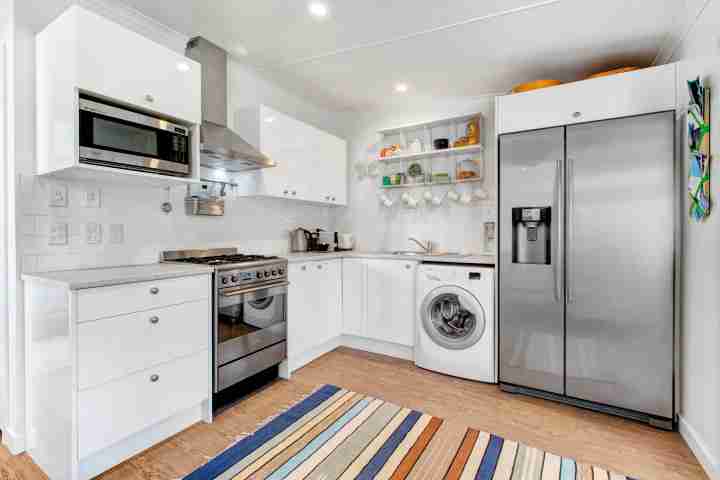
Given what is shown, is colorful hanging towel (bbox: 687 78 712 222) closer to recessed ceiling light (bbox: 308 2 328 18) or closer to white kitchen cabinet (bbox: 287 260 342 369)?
recessed ceiling light (bbox: 308 2 328 18)

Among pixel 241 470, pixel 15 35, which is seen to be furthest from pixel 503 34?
pixel 241 470

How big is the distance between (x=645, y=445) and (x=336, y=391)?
73.0 inches

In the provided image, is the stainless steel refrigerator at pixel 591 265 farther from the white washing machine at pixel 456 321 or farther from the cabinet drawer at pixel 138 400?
the cabinet drawer at pixel 138 400

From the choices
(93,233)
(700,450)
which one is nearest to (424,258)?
(700,450)

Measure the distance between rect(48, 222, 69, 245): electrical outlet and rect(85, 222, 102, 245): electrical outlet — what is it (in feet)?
0.32

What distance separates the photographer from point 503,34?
2408 mm

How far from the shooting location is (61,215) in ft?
6.29

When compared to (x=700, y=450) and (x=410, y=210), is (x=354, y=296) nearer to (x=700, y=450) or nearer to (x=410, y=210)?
(x=410, y=210)

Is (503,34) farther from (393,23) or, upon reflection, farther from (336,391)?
(336,391)

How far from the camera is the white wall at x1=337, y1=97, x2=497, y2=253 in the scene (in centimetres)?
345

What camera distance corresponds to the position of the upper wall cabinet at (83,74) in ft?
5.42

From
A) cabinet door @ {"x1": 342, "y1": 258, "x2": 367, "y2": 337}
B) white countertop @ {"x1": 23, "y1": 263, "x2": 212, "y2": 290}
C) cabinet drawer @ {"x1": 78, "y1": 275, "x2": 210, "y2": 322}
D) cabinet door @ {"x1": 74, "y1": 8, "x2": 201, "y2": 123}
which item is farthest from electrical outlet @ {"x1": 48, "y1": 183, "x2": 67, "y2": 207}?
cabinet door @ {"x1": 342, "y1": 258, "x2": 367, "y2": 337}

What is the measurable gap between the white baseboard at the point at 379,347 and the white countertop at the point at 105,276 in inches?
72.2

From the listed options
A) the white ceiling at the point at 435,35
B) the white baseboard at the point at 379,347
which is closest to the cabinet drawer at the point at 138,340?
the white baseboard at the point at 379,347
